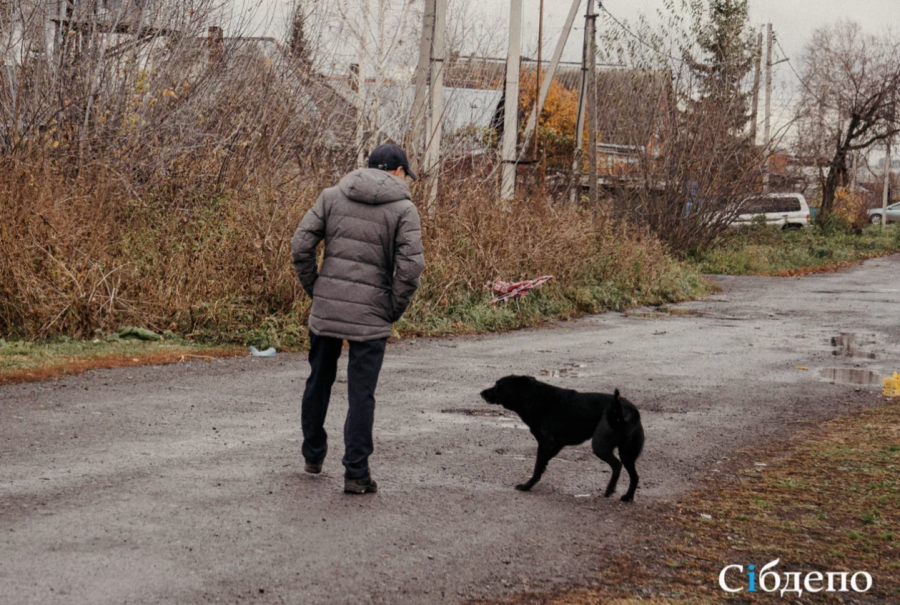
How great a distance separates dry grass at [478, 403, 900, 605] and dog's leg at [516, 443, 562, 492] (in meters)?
0.68

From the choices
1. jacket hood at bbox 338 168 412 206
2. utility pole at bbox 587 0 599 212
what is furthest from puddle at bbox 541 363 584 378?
utility pole at bbox 587 0 599 212

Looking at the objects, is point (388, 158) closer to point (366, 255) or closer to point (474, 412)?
point (366, 255)

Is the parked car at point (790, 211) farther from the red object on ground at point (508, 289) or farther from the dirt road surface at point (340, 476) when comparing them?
the dirt road surface at point (340, 476)

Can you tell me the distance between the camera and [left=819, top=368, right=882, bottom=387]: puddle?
11438mm

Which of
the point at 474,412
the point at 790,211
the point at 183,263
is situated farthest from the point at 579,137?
the point at 790,211

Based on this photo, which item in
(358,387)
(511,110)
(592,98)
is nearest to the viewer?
(358,387)

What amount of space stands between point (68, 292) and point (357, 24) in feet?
74.7

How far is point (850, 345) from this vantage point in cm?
1477

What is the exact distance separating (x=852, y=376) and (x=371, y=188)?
7.79m

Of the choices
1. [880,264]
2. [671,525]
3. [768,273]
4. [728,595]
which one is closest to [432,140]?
[671,525]

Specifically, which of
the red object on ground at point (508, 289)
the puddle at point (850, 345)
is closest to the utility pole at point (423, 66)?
the red object on ground at point (508, 289)

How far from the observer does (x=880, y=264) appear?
3759 centimetres

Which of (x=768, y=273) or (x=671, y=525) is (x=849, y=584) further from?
(x=768, y=273)

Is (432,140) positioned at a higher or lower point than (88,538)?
higher
